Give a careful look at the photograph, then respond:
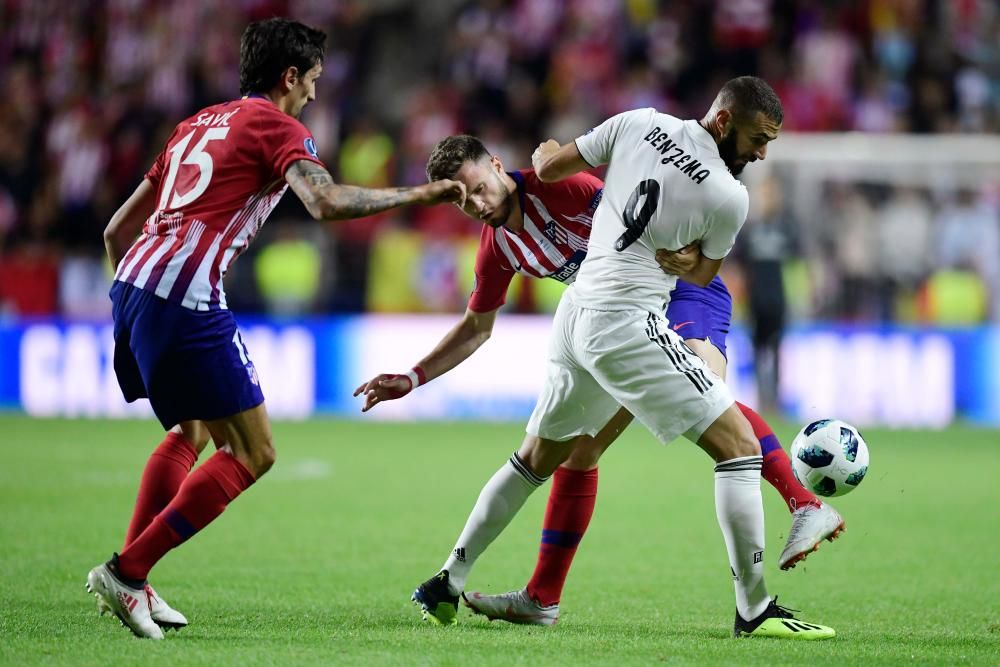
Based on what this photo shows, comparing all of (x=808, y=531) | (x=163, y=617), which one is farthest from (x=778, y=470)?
(x=163, y=617)

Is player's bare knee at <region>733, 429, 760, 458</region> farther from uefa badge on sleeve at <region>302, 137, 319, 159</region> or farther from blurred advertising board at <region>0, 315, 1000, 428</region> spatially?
blurred advertising board at <region>0, 315, 1000, 428</region>

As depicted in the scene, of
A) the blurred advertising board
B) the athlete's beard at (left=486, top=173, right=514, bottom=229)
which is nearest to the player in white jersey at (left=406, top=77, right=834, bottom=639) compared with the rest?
the athlete's beard at (left=486, top=173, right=514, bottom=229)

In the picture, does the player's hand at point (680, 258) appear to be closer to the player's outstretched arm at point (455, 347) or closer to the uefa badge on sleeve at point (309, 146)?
the player's outstretched arm at point (455, 347)

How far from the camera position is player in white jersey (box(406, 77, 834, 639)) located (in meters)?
5.25

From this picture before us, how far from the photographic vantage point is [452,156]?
18.4 ft

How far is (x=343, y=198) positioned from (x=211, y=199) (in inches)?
24.0

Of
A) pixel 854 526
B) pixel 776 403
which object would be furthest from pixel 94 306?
pixel 854 526

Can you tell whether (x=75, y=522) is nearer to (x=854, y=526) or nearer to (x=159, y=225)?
(x=159, y=225)

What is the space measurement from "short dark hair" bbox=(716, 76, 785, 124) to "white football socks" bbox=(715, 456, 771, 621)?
1.23 metres

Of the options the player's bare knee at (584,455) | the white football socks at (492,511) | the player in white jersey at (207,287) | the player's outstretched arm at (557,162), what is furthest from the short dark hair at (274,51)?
the player's bare knee at (584,455)

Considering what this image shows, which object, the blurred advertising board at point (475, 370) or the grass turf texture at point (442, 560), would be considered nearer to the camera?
the grass turf texture at point (442, 560)

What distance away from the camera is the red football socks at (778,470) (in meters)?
5.64

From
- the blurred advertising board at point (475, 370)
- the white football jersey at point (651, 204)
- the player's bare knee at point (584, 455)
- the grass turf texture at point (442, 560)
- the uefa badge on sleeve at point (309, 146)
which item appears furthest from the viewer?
the blurred advertising board at point (475, 370)

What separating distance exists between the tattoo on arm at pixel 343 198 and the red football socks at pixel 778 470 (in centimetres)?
162
